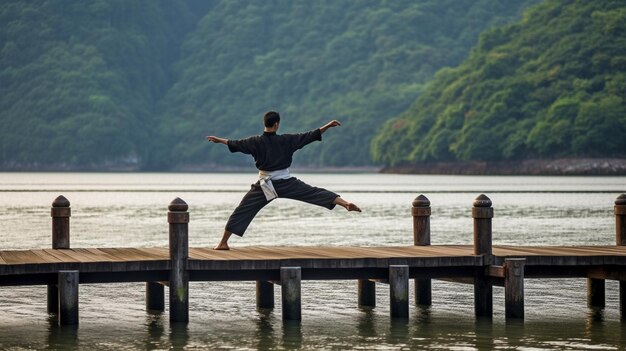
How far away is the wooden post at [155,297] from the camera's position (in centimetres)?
2047

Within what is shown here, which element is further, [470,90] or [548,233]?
[470,90]

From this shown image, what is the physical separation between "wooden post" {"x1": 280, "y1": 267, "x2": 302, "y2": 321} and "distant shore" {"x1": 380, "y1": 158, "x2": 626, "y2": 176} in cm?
14772

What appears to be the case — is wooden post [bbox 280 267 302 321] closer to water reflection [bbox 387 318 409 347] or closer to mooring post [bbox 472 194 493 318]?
water reflection [bbox 387 318 409 347]

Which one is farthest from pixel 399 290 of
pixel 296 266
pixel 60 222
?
pixel 60 222

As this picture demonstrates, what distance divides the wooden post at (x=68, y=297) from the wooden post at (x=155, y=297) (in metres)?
2.84

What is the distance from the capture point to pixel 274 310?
20.4 metres

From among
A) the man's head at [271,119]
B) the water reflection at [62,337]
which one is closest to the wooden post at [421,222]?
the man's head at [271,119]

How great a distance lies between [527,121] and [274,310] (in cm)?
15236

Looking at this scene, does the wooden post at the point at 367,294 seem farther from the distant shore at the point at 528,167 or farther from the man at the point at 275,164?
the distant shore at the point at 528,167

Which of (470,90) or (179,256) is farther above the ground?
(470,90)

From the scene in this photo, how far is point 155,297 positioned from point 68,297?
342cm

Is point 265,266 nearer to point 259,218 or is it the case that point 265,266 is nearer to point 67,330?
point 67,330

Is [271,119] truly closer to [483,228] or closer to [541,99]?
[483,228]

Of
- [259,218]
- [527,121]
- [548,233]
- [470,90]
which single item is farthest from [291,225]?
[470,90]
